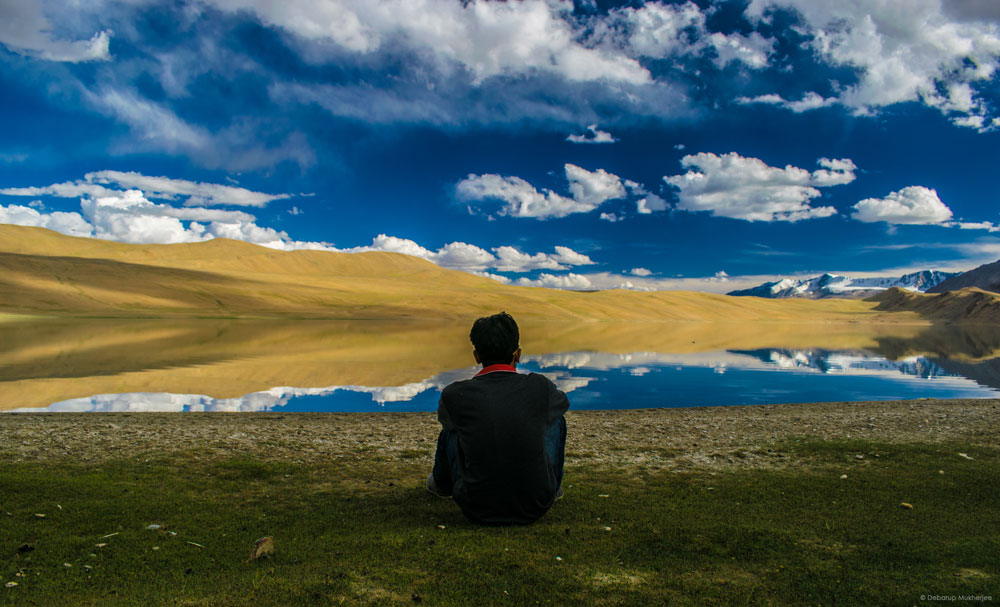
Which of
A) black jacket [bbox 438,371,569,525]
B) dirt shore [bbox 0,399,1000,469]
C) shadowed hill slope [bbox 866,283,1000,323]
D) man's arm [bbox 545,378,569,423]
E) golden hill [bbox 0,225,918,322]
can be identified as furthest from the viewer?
shadowed hill slope [bbox 866,283,1000,323]

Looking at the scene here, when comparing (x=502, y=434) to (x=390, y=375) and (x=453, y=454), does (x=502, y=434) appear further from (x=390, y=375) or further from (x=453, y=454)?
(x=390, y=375)

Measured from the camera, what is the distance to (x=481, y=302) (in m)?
126

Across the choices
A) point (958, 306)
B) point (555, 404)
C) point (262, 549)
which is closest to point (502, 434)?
point (555, 404)

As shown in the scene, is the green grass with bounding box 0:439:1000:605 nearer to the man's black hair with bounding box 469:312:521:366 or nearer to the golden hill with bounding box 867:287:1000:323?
the man's black hair with bounding box 469:312:521:366

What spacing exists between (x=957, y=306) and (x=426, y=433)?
616 feet

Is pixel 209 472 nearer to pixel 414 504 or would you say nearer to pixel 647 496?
pixel 414 504

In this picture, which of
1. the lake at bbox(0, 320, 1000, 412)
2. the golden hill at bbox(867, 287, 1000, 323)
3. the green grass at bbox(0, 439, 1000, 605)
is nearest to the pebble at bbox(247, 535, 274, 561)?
the green grass at bbox(0, 439, 1000, 605)

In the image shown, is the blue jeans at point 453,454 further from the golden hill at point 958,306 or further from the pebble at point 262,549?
the golden hill at point 958,306

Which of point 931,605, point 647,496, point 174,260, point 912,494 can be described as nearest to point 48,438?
point 647,496

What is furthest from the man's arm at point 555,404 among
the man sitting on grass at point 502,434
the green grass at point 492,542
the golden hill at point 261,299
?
the golden hill at point 261,299

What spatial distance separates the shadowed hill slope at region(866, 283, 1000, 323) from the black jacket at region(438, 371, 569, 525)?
16686cm

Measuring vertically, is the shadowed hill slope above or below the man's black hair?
above

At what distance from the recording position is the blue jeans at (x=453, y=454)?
5.27 m

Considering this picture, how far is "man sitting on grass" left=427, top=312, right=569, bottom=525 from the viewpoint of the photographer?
4922 mm
